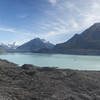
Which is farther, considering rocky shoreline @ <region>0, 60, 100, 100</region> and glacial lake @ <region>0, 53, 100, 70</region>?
glacial lake @ <region>0, 53, 100, 70</region>

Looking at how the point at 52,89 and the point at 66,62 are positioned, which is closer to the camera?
the point at 52,89

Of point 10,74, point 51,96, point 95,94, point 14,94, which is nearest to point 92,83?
point 95,94

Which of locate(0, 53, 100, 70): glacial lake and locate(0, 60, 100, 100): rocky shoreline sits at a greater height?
locate(0, 60, 100, 100): rocky shoreline

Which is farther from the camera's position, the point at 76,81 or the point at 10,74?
the point at 10,74

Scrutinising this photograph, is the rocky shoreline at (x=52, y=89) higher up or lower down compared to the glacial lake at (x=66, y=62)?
higher up

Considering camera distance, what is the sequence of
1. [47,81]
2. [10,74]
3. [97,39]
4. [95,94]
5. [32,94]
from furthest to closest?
1. [97,39]
2. [10,74]
3. [47,81]
4. [95,94]
5. [32,94]

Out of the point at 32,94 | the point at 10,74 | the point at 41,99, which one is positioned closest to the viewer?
the point at 41,99

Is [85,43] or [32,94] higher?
[85,43]

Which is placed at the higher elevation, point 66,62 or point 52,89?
point 52,89

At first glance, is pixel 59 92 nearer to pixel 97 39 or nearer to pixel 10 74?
pixel 10 74

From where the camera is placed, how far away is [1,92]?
8.77m

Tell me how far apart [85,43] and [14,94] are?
19017 centimetres

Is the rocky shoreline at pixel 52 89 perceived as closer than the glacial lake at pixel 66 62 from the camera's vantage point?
Yes

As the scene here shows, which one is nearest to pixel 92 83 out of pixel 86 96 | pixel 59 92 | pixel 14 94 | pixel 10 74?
pixel 86 96
